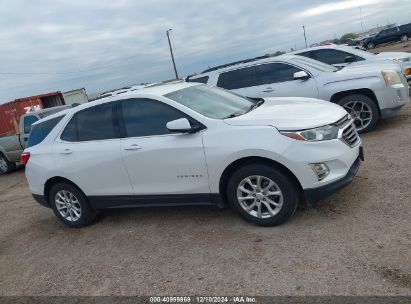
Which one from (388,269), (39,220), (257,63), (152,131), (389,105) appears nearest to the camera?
(388,269)

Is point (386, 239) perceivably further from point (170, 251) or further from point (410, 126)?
point (410, 126)

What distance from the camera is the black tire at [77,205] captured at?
5.70 m

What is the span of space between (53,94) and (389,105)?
1871 centimetres

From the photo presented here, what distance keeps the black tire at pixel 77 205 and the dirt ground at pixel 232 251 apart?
0.42 ft

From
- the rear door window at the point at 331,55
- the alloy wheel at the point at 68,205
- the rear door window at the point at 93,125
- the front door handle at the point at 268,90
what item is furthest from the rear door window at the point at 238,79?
the alloy wheel at the point at 68,205

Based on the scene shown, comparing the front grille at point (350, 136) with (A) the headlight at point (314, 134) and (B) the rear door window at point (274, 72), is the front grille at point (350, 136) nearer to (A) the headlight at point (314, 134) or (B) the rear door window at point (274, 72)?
(A) the headlight at point (314, 134)

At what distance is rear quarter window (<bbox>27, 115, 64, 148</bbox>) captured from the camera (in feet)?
19.5

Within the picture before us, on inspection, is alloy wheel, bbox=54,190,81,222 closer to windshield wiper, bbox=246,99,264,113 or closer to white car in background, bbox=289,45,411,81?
windshield wiper, bbox=246,99,264,113

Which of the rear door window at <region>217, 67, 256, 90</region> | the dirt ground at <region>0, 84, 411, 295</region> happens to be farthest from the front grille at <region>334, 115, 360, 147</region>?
the rear door window at <region>217, 67, 256, 90</region>

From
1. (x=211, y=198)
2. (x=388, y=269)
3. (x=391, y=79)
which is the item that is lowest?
(x=388, y=269)

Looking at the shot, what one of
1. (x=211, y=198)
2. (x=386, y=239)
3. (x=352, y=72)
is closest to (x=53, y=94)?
(x=352, y=72)

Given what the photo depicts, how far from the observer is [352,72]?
25.8 feet

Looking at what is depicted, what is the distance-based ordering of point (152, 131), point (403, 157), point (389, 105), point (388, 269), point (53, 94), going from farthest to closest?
1. point (53, 94)
2. point (389, 105)
3. point (403, 157)
4. point (152, 131)
5. point (388, 269)

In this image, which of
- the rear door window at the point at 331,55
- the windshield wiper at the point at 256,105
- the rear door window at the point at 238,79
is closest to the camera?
the windshield wiper at the point at 256,105
